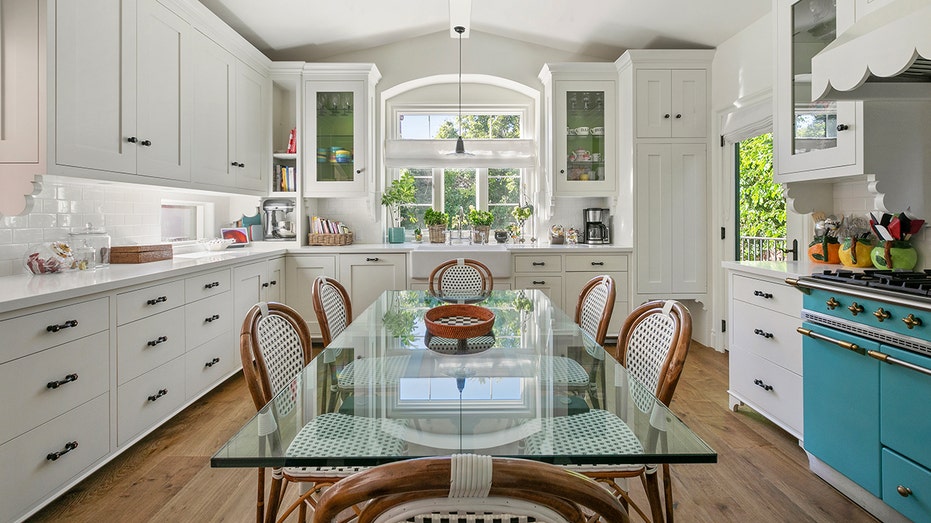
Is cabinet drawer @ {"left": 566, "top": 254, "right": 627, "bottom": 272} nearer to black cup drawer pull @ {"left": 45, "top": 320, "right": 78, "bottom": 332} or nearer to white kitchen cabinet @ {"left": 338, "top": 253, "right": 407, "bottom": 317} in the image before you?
white kitchen cabinet @ {"left": 338, "top": 253, "right": 407, "bottom": 317}

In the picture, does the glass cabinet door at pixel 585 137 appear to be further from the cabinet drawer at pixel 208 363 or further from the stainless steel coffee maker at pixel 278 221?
the cabinet drawer at pixel 208 363

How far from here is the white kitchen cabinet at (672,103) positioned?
4215mm

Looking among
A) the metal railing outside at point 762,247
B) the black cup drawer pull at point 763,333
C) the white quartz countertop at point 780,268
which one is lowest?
the black cup drawer pull at point 763,333

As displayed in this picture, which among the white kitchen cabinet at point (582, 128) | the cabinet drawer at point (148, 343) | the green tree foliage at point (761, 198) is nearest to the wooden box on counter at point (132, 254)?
the cabinet drawer at point (148, 343)

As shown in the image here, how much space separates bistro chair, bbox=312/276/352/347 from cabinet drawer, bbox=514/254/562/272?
210cm

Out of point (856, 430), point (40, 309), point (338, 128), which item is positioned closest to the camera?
point (40, 309)

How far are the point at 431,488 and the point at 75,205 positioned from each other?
3.06m

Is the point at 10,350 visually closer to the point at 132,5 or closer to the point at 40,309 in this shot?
the point at 40,309

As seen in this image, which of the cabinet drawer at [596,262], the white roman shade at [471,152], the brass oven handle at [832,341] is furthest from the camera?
the white roman shade at [471,152]

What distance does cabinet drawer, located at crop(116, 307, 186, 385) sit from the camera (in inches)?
86.9

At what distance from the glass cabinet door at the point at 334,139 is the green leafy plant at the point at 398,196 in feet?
1.19

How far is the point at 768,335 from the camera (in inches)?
98.4

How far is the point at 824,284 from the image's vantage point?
2.01 meters

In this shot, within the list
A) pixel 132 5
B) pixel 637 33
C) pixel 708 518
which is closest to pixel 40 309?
pixel 132 5
